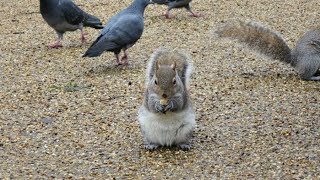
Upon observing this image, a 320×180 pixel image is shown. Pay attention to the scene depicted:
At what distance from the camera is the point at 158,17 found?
37.6 ft

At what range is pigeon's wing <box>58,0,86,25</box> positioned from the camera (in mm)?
9492

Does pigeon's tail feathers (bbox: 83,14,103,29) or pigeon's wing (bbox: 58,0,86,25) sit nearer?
pigeon's wing (bbox: 58,0,86,25)

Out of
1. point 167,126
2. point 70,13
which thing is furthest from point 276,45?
point 70,13

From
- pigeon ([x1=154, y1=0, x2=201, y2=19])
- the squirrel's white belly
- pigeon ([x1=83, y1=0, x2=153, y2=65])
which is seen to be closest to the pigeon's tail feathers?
pigeon ([x1=83, y1=0, x2=153, y2=65])

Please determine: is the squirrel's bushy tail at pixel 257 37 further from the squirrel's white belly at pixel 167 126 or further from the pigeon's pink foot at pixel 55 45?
the pigeon's pink foot at pixel 55 45

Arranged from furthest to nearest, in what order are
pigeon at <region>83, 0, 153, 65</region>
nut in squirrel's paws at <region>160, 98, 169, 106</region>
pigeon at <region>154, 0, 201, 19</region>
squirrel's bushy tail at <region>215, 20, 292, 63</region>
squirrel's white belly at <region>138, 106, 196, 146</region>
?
pigeon at <region>154, 0, 201, 19</region> < pigeon at <region>83, 0, 153, 65</region> < squirrel's bushy tail at <region>215, 20, 292, 63</region> < squirrel's white belly at <region>138, 106, 196, 146</region> < nut in squirrel's paws at <region>160, 98, 169, 106</region>

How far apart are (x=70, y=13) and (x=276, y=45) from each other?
10.7ft

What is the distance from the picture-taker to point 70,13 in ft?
31.2

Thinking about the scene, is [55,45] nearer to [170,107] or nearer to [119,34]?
[119,34]

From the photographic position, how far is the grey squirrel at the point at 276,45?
756 centimetres

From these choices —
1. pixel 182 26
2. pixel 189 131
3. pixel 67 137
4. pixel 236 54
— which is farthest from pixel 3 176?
pixel 182 26

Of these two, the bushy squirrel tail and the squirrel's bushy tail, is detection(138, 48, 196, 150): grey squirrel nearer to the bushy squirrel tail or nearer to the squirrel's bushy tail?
the bushy squirrel tail

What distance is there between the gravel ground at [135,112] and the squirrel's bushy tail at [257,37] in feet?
0.88

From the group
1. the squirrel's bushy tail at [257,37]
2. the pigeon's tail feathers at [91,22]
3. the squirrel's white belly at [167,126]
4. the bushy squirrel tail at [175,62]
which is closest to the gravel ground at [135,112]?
the squirrel's white belly at [167,126]
